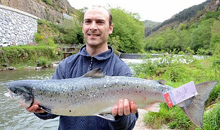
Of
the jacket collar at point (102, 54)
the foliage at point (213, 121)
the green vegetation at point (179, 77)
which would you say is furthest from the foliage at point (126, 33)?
the jacket collar at point (102, 54)

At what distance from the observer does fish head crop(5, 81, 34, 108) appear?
8.30 ft

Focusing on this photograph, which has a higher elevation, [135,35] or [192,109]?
[135,35]

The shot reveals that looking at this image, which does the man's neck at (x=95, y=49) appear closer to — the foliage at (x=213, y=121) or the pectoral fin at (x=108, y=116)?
the pectoral fin at (x=108, y=116)

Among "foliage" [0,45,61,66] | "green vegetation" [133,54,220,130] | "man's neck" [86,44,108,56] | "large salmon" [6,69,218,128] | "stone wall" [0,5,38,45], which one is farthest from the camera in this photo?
"stone wall" [0,5,38,45]

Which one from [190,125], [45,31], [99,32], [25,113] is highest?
[45,31]

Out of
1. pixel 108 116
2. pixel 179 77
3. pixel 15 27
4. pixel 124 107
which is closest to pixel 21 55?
pixel 15 27

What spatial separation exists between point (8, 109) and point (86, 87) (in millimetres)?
10124

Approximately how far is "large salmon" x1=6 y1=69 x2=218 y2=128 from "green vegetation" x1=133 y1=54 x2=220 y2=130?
347 cm

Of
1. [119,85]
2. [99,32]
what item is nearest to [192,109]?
[119,85]

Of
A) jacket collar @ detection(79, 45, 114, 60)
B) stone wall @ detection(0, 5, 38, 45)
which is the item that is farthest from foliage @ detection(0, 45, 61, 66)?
jacket collar @ detection(79, 45, 114, 60)

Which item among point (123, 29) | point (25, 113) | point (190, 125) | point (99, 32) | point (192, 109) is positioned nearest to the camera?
point (192, 109)

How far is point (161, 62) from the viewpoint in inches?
549

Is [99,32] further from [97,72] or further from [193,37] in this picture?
[193,37]

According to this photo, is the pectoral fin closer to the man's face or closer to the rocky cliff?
the man's face
